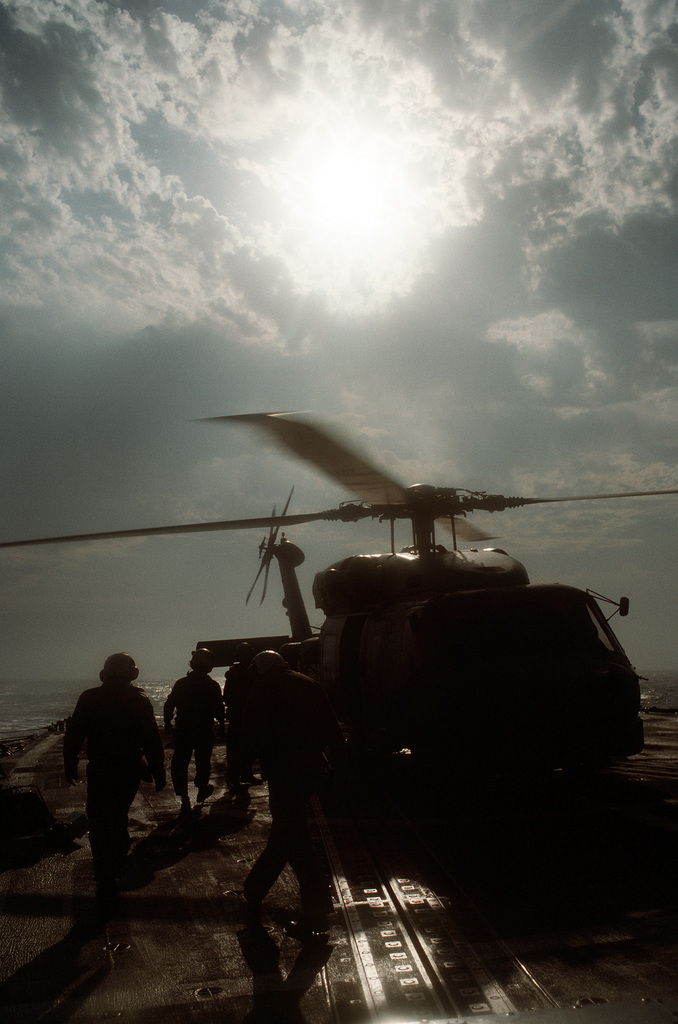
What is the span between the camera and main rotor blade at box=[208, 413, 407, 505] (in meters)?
7.62

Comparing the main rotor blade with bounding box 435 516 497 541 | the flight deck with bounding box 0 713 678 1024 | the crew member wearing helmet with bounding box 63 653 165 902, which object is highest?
the main rotor blade with bounding box 435 516 497 541

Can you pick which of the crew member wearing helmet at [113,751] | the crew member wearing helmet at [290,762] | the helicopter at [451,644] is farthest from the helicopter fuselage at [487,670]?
the crew member wearing helmet at [113,751]

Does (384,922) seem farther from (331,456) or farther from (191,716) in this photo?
(331,456)

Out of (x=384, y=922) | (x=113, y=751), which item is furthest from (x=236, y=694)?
(x=384, y=922)

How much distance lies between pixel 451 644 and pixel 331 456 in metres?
2.83

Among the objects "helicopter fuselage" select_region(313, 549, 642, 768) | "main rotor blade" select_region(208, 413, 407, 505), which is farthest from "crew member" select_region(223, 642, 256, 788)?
"main rotor blade" select_region(208, 413, 407, 505)

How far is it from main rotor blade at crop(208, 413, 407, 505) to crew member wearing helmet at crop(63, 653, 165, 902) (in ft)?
9.49

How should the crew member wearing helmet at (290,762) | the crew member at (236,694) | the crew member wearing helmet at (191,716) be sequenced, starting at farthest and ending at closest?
the crew member at (236,694)
the crew member wearing helmet at (191,716)
the crew member wearing helmet at (290,762)

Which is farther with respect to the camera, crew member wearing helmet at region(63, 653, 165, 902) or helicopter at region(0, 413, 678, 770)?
helicopter at region(0, 413, 678, 770)

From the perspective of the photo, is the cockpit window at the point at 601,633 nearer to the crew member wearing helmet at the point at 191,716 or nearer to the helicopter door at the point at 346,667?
the helicopter door at the point at 346,667

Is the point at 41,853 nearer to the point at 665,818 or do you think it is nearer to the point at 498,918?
the point at 498,918

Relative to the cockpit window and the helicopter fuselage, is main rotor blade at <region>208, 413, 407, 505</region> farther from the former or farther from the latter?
the cockpit window

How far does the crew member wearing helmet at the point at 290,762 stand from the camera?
4.28m

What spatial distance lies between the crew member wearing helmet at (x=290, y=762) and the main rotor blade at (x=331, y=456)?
319 centimetres
